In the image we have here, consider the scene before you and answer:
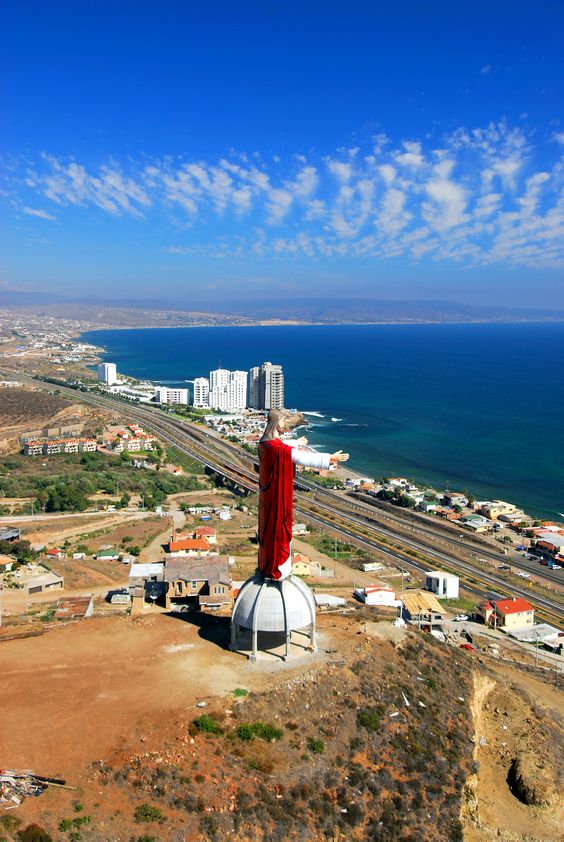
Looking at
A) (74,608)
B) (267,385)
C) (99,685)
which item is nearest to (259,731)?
(99,685)

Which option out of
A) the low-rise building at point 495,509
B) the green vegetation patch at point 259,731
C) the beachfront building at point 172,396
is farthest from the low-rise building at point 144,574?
the beachfront building at point 172,396

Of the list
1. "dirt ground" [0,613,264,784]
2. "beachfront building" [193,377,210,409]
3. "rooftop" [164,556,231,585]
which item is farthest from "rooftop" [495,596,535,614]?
"beachfront building" [193,377,210,409]

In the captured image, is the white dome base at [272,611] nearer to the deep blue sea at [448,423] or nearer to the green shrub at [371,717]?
the green shrub at [371,717]

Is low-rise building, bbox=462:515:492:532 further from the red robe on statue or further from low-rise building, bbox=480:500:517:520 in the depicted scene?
the red robe on statue

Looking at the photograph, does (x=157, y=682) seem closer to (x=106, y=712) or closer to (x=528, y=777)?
(x=106, y=712)

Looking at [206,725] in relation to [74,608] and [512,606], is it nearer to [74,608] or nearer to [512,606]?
[74,608]

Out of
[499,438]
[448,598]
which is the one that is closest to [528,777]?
[448,598]
